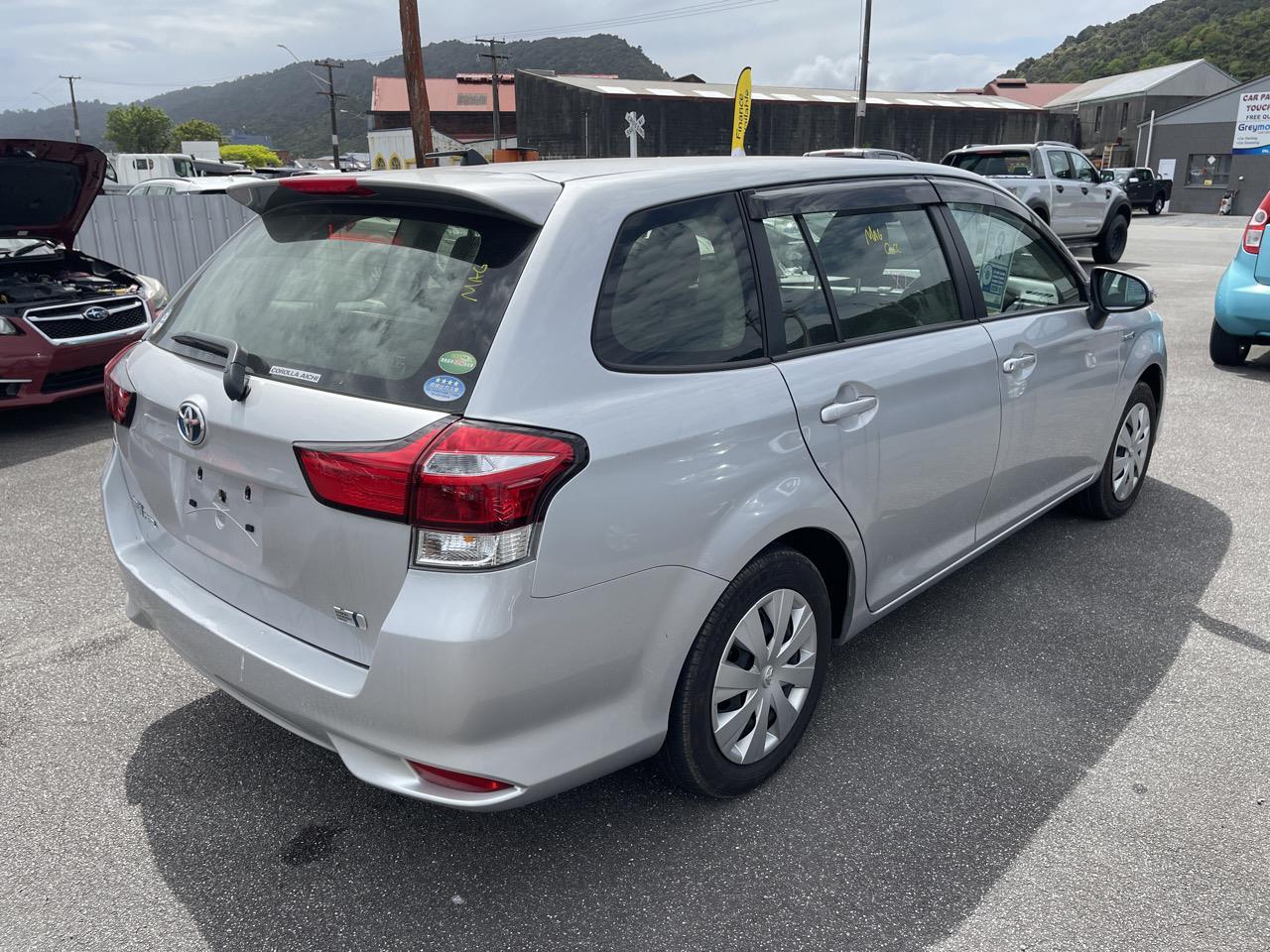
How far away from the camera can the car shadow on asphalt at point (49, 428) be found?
20.5 ft

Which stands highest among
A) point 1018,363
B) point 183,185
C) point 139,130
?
point 139,130

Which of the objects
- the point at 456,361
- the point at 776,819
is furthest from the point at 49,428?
the point at 776,819

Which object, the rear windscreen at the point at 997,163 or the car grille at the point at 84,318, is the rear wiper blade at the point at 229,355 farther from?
the rear windscreen at the point at 997,163

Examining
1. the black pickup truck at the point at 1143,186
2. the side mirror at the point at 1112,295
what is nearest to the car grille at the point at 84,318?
the side mirror at the point at 1112,295

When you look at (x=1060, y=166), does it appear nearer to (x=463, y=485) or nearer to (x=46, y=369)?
(x=46, y=369)

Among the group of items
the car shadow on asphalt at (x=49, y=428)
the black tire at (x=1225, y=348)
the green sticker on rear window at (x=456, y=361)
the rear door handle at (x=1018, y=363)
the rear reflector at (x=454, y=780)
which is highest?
the green sticker on rear window at (x=456, y=361)

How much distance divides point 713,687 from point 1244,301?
23.9 feet

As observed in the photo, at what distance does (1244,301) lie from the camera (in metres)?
7.64

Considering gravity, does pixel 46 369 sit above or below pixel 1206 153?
below

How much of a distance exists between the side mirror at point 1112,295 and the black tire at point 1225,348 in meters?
4.80

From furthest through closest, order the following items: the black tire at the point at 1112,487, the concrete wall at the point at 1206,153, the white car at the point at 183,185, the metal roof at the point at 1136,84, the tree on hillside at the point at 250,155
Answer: the tree on hillside at the point at 250,155 < the metal roof at the point at 1136,84 < the concrete wall at the point at 1206,153 < the white car at the point at 183,185 < the black tire at the point at 1112,487

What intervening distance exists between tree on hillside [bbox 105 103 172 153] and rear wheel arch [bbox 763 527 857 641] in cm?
13068

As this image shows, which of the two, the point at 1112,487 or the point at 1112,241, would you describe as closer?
the point at 1112,487

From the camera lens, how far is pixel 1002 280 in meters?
3.55
